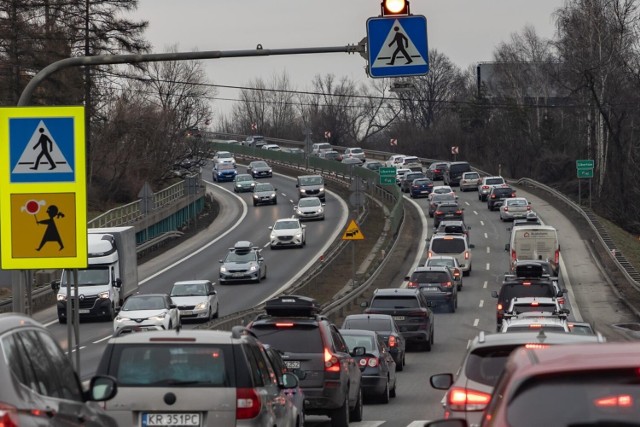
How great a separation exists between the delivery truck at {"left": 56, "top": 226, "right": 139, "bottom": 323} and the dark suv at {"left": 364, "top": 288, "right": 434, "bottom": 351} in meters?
12.1

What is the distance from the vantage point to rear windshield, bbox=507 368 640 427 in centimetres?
597

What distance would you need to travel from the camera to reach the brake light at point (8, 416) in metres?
6.93

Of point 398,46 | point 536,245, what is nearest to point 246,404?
point 398,46

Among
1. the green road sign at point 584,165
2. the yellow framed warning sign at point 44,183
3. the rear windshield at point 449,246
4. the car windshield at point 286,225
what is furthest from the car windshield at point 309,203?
the yellow framed warning sign at point 44,183

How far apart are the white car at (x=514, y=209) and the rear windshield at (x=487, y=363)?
209 ft

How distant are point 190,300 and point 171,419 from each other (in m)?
32.0

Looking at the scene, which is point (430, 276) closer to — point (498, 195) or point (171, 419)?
point (171, 419)

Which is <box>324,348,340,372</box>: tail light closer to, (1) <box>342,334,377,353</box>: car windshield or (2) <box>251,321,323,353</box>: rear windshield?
(2) <box>251,321,323,353</box>: rear windshield

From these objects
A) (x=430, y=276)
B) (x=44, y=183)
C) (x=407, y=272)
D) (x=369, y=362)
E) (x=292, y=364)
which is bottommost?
(x=407, y=272)

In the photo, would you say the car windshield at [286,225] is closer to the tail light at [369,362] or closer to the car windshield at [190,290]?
the car windshield at [190,290]

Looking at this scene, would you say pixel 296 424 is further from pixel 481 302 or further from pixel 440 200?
pixel 440 200

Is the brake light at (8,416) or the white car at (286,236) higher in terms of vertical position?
the brake light at (8,416)

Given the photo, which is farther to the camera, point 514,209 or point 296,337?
point 514,209

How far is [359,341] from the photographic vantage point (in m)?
24.5
